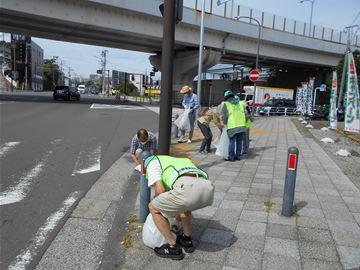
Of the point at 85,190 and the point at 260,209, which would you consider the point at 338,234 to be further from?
the point at 85,190

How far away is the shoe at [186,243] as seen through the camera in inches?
157

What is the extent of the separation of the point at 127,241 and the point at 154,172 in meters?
0.97

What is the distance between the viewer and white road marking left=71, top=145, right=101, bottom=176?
25.6ft

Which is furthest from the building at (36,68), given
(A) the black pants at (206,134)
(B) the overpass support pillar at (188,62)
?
(A) the black pants at (206,134)

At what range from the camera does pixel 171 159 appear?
3.87m

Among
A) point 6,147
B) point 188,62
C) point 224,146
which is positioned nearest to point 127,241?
point 224,146

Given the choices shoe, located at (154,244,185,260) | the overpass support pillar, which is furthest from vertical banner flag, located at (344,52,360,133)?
the overpass support pillar

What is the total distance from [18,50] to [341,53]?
75.3 metres

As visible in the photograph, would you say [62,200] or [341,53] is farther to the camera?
[341,53]

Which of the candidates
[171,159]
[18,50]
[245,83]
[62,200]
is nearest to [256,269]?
[171,159]

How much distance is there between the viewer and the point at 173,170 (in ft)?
12.1

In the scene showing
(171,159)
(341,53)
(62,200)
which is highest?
(341,53)

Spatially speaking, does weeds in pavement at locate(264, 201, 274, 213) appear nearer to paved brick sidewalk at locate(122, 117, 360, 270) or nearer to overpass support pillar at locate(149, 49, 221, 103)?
paved brick sidewalk at locate(122, 117, 360, 270)

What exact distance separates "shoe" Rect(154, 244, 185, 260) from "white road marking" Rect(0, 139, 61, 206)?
2.72 metres
